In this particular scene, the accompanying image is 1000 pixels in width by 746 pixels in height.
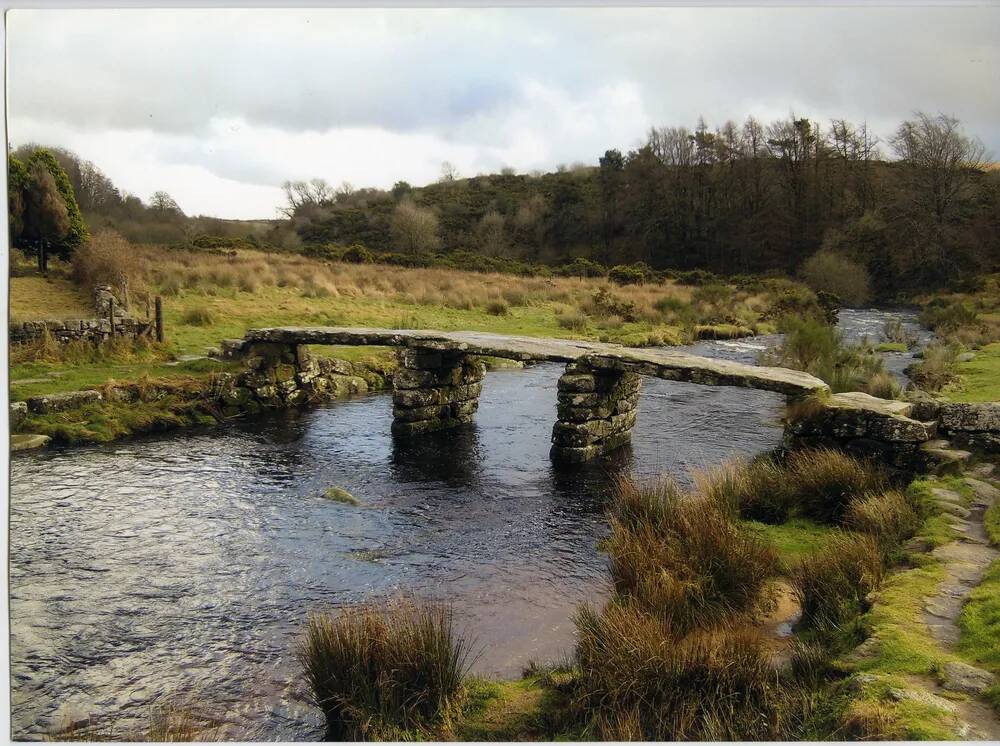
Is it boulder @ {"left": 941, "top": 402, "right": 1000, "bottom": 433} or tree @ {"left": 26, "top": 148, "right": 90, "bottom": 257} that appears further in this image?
tree @ {"left": 26, "top": 148, "right": 90, "bottom": 257}

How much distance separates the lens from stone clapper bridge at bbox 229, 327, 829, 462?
9344mm

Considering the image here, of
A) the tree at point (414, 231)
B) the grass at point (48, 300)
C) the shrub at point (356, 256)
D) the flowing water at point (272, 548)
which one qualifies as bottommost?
the flowing water at point (272, 548)

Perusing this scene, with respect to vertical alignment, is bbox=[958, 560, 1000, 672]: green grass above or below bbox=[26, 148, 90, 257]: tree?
below

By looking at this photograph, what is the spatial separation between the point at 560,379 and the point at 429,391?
98.7 inches

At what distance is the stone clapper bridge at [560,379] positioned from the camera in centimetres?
934

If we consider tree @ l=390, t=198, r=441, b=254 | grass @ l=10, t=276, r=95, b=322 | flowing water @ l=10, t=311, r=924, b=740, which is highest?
tree @ l=390, t=198, r=441, b=254

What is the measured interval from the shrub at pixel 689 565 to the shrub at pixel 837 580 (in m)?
0.34

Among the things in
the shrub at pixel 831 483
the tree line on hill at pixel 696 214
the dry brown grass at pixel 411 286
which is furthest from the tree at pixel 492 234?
the shrub at pixel 831 483

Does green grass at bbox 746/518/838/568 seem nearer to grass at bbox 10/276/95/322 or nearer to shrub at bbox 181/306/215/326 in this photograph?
grass at bbox 10/276/95/322

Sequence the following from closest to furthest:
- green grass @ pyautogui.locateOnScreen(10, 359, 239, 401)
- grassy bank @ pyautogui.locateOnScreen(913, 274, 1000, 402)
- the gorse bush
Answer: green grass @ pyautogui.locateOnScreen(10, 359, 239, 401)
grassy bank @ pyautogui.locateOnScreen(913, 274, 1000, 402)
the gorse bush

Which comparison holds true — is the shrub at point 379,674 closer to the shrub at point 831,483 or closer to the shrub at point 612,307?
the shrub at point 831,483

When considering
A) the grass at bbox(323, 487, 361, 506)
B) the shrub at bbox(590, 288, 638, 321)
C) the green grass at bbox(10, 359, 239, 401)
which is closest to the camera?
the grass at bbox(323, 487, 361, 506)

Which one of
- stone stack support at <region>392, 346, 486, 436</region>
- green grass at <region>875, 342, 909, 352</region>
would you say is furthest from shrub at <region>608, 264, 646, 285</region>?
stone stack support at <region>392, 346, 486, 436</region>

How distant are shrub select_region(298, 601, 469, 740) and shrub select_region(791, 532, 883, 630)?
2.56m
